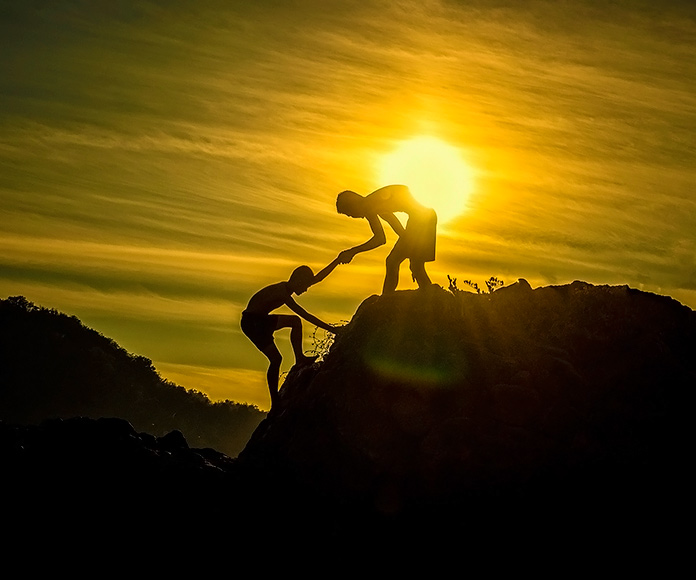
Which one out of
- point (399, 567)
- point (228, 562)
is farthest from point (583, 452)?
point (228, 562)

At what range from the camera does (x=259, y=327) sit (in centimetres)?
2702

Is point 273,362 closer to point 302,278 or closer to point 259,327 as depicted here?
point 259,327

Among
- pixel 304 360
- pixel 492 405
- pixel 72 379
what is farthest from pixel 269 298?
pixel 72 379

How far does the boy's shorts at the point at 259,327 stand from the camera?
88.2 ft

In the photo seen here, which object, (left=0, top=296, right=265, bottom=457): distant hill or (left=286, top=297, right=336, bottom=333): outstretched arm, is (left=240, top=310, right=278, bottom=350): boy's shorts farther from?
(left=0, top=296, right=265, bottom=457): distant hill

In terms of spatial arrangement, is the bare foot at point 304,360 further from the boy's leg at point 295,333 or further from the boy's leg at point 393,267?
the boy's leg at point 393,267

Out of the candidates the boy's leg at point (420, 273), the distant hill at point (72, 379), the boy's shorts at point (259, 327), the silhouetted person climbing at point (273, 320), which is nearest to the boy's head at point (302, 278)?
the silhouetted person climbing at point (273, 320)

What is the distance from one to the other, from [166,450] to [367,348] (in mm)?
6337

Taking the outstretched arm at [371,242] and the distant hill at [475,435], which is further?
the outstretched arm at [371,242]

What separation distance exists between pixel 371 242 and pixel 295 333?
2946 millimetres

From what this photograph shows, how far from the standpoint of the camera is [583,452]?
79.6ft

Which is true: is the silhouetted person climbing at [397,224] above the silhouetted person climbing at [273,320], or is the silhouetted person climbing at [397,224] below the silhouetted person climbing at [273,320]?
above

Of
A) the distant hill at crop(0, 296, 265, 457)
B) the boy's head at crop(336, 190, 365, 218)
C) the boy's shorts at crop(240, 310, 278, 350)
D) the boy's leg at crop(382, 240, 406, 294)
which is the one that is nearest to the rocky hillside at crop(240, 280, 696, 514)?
the boy's leg at crop(382, 240, 406, 294)

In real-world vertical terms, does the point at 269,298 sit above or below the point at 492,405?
above
